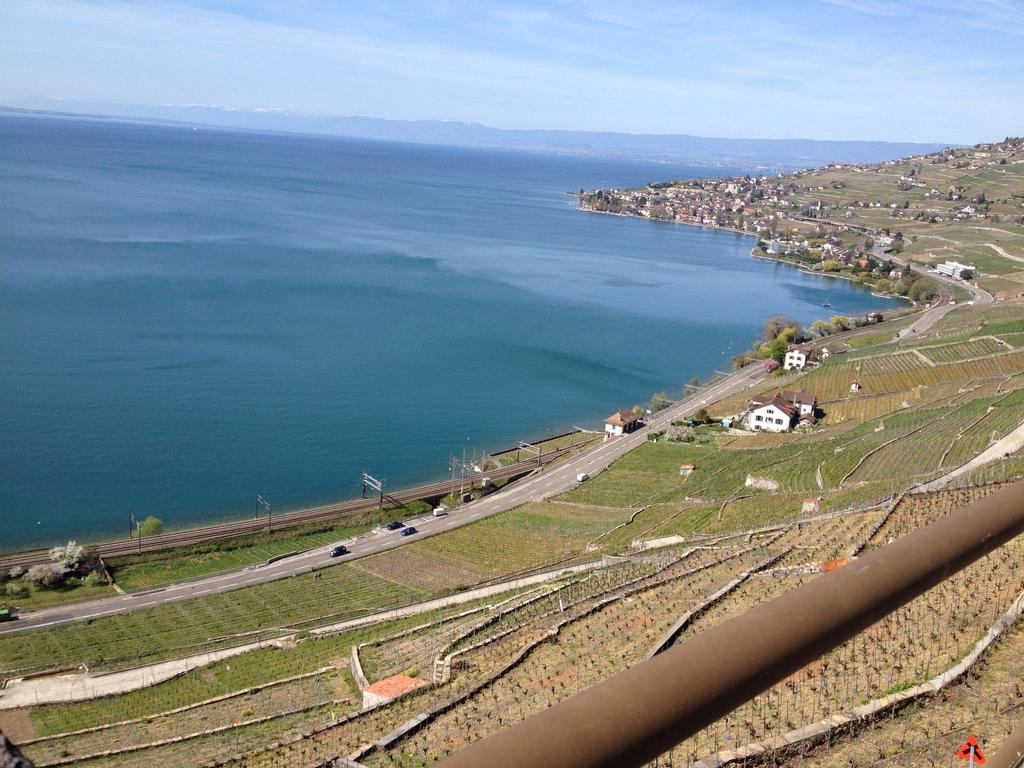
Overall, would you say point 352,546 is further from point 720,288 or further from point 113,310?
point 720,288

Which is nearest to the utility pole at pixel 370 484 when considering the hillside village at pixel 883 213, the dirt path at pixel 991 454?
the dirt path at pixel 991 454

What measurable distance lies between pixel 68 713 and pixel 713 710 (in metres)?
15.5

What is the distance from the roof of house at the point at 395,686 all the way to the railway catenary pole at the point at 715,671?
429 inches

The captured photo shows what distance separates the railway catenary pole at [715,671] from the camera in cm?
85

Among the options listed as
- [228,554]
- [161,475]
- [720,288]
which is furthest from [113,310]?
[720,288]

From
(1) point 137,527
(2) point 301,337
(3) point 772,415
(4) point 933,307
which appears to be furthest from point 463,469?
(4) point 933,307

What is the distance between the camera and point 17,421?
2812cm

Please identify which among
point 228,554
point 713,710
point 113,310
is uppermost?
point 713,710

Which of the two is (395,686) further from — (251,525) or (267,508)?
(267,508)

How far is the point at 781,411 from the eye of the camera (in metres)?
30.1

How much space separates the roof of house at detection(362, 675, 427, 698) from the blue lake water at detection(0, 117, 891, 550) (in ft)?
43.8

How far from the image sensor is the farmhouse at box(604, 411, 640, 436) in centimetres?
3108

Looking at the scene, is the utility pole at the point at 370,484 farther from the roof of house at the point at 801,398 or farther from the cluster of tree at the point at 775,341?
the cluster of tree at the point at 775,341

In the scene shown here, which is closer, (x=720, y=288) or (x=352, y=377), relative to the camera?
(x=352, y=377)
